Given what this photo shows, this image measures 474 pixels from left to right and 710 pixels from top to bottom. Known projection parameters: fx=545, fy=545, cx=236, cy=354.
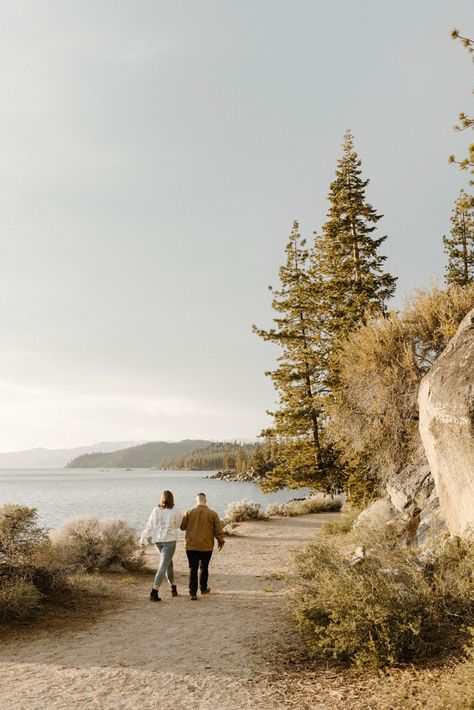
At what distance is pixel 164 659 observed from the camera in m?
6.24

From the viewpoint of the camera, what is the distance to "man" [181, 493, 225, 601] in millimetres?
9828

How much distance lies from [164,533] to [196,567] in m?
0.91

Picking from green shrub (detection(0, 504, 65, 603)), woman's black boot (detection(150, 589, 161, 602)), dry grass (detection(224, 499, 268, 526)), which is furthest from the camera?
dry grass (detection(224, 499, 268, 526))

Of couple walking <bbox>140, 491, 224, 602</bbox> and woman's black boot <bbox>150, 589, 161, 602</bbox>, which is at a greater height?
couple walking <bbox>140, 491, 224, 602</bbox>

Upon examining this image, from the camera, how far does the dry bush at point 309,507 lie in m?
25.6

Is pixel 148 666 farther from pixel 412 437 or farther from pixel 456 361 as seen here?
pixel 412 437

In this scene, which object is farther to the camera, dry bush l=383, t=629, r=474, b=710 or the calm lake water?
the calm lake water

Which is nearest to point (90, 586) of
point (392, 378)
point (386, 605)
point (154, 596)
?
point (154, 596)

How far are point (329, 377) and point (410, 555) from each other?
17.1 meters

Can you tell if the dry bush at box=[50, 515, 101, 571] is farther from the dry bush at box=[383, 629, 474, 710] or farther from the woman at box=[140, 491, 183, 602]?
the dry bush at box=[383, 629, 474, 710]

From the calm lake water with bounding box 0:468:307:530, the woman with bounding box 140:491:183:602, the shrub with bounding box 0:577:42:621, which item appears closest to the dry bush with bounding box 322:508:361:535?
the calm lake water with bounding box 0:468:307:530

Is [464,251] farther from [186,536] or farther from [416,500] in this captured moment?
[186,536]

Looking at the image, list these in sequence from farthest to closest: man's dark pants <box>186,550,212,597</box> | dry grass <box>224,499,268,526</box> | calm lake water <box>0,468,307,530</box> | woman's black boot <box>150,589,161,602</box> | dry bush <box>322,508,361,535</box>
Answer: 1. calm lake water <box>0,468,307,530</box>
2. dry grass <box>224,499,268,526</box>
3. dry bush <box>322,508,361,535</box>
4. man's dark pants <box>186,550,212,597</box>
5. woman's black boot <box>150,589,161,602</box>

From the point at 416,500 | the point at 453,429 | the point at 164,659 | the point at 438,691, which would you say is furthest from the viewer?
the point at 416,500
